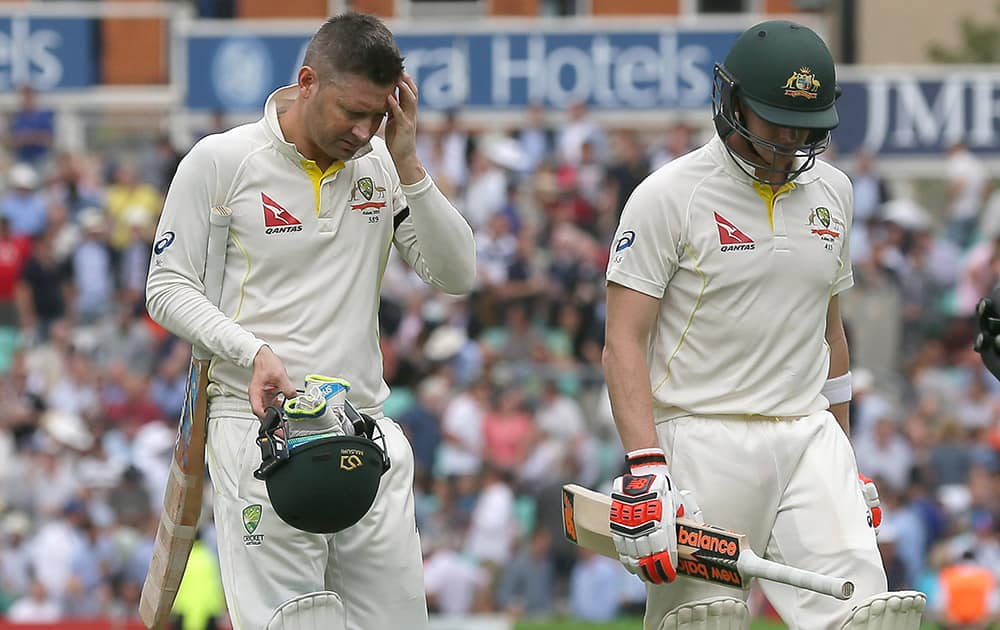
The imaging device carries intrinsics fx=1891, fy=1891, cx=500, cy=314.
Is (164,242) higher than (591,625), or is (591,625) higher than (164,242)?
(164,242)

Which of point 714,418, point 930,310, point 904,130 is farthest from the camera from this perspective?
point 904,130

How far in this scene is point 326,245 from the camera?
599cm

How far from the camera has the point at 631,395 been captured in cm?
606

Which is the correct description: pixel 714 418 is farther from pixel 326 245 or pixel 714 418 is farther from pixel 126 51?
pixel 126 51

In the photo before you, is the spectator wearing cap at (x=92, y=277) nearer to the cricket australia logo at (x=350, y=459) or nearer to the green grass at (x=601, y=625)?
the green grass at (x=601, y=625)

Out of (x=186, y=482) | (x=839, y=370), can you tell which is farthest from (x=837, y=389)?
(x=186, y=482)

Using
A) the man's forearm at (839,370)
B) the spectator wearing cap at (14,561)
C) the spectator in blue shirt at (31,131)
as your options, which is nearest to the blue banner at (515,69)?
the spectator in blue shirt at (31,131)

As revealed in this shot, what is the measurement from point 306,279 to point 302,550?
33.4 inches

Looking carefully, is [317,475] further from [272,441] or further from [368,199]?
[368,199]

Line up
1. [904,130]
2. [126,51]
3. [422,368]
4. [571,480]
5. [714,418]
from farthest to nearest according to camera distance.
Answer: [126,51] → [904,130] → [422,368] → [571,480] → [714,418]

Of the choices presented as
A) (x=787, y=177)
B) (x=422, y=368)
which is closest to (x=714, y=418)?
(x=787, y=177)

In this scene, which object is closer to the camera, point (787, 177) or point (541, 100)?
point (787, 177)

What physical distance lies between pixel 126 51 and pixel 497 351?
28.1ft

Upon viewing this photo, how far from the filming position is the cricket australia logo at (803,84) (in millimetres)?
6035
